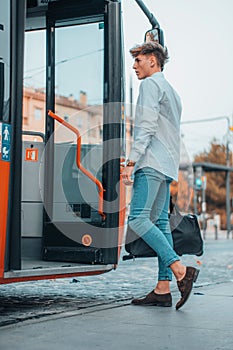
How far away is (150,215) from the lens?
6020 millimetres

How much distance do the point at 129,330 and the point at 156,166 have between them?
5.14 feet

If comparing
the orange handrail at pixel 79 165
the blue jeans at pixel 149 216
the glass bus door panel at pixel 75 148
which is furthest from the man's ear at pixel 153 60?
the orange handrail at pixel 79 165

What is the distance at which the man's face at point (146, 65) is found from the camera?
608 centimetres

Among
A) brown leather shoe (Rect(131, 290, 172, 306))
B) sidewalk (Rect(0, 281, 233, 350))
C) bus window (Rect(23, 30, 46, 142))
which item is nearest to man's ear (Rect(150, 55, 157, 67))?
bus window (Rect(23, 30, 46, 142))

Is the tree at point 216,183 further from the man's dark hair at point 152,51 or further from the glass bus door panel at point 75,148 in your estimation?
the man's dark hair at point 152,51

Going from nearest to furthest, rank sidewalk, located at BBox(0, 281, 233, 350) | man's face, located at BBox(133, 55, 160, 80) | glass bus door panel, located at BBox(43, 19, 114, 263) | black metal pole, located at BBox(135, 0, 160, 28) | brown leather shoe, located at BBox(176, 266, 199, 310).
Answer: sidewalk, located at BBox(0, 281, 233, 350), brown leather shoe, located at BBox(176, 266, 199, 310), man's face, located at BBox(133, 55, 160, 80), glass bus door panel, located at BBox(43, 19, 114, 263), black metal pole, located at BBox(135, 0, 160, 28)

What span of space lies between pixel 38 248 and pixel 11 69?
6.84 ft

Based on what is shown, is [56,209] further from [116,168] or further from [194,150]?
[194,150]

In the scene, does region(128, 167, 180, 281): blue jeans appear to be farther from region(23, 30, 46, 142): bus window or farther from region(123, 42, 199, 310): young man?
region(23, 30, 46, 142): bus window

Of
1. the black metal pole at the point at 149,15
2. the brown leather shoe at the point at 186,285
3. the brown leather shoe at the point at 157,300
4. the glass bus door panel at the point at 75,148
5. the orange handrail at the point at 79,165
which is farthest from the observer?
the black metal pole at the point at 149,15

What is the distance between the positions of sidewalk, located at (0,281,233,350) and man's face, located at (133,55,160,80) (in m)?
2.04

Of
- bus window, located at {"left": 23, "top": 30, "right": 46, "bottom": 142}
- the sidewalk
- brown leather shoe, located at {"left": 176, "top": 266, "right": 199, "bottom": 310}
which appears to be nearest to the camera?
the sidewalk

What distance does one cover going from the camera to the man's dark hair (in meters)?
6.04

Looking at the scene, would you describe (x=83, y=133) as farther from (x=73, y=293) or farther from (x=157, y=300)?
(x=157, y=300)
